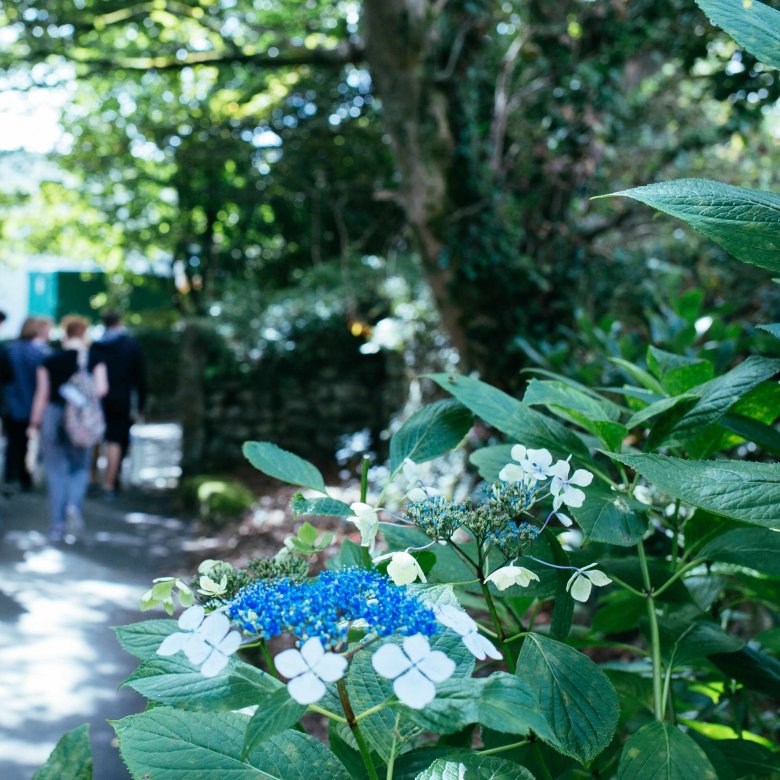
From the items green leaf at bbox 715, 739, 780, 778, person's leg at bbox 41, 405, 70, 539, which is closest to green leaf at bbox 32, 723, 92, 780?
green leaf at bbox 715, 739, 780, 778

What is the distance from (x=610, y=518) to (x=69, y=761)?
81 centimetres

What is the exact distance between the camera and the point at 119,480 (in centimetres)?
1059

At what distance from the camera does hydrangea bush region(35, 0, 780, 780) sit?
28.9 inches

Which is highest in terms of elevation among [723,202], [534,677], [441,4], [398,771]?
[441,4]

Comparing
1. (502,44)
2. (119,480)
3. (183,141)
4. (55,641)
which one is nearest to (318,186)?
(183,141)

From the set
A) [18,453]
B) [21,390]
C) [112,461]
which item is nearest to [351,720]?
[112,461]

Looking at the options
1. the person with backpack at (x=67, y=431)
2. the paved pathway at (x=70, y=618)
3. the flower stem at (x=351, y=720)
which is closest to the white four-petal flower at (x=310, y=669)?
the flower stem at (x=351, y=720)

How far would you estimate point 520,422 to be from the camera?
1152 millimetres

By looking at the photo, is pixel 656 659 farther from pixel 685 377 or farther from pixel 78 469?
pixel 78 469

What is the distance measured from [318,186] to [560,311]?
803 cm

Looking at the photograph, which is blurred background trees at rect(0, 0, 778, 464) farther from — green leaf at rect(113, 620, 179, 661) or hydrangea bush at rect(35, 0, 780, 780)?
green leaf at rect(113, 620, 179, 661)

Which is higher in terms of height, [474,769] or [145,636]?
[145,636]

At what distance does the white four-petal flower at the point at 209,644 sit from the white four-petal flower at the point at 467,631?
190 millimetres

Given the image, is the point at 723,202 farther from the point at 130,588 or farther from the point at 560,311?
the point at 130,588
